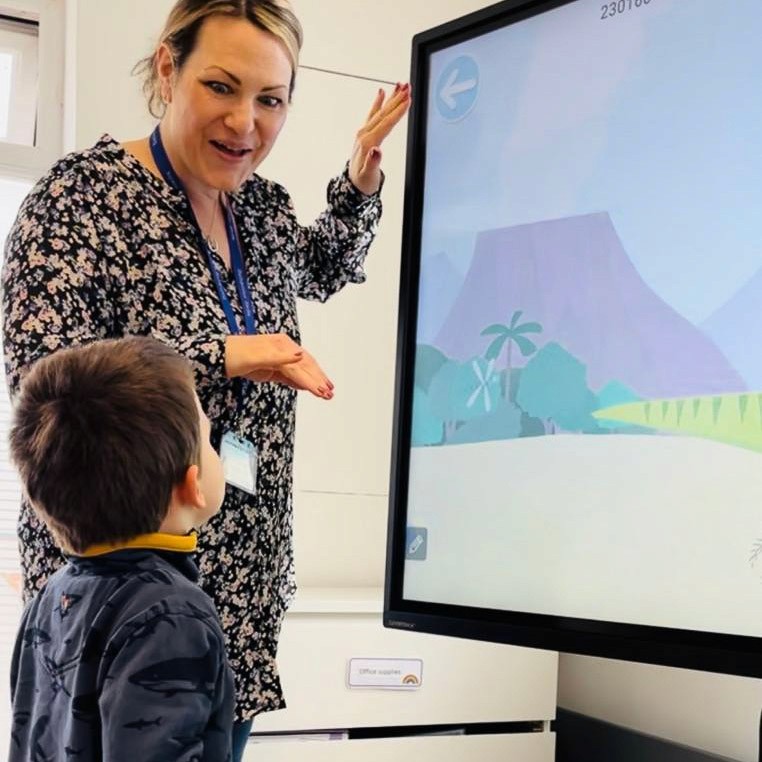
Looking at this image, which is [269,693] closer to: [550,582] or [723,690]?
[550,582]

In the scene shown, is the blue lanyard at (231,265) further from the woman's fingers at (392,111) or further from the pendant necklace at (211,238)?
the woman's fingers at (392,111)

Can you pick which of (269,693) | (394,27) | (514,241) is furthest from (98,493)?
(394,27)

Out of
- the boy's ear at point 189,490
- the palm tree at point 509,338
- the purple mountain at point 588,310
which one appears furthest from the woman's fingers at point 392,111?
the boy's ear at point 189,490

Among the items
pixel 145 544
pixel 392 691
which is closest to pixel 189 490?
pixel 145 544

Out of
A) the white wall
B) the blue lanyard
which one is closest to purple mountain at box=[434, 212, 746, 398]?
the blue lanyard

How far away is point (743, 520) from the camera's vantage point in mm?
1256

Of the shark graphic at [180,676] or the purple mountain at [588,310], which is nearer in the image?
the shark graphic at [180,676]

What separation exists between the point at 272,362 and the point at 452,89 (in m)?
0.66

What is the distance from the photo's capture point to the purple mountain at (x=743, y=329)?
4.15ft

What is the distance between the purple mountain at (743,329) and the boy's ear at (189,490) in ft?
2.15

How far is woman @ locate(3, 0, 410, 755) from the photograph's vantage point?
1248mm

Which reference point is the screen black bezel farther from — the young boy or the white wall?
Result: the white wall

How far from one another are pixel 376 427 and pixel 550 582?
49.5 inches

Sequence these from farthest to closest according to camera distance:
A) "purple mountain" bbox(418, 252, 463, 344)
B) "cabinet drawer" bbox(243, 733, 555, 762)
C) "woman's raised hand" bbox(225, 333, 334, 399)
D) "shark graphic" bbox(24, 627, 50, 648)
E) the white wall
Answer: the white wall < "cabinet drawer" bbox(243, 733, 555, 762) < "purple mountain" bbox(418, 252, 463, 344) < "woman's raised hand" bbox(225, 333, 334, 399) < "shark graphic" bbox(24, 627, 50, 648)
